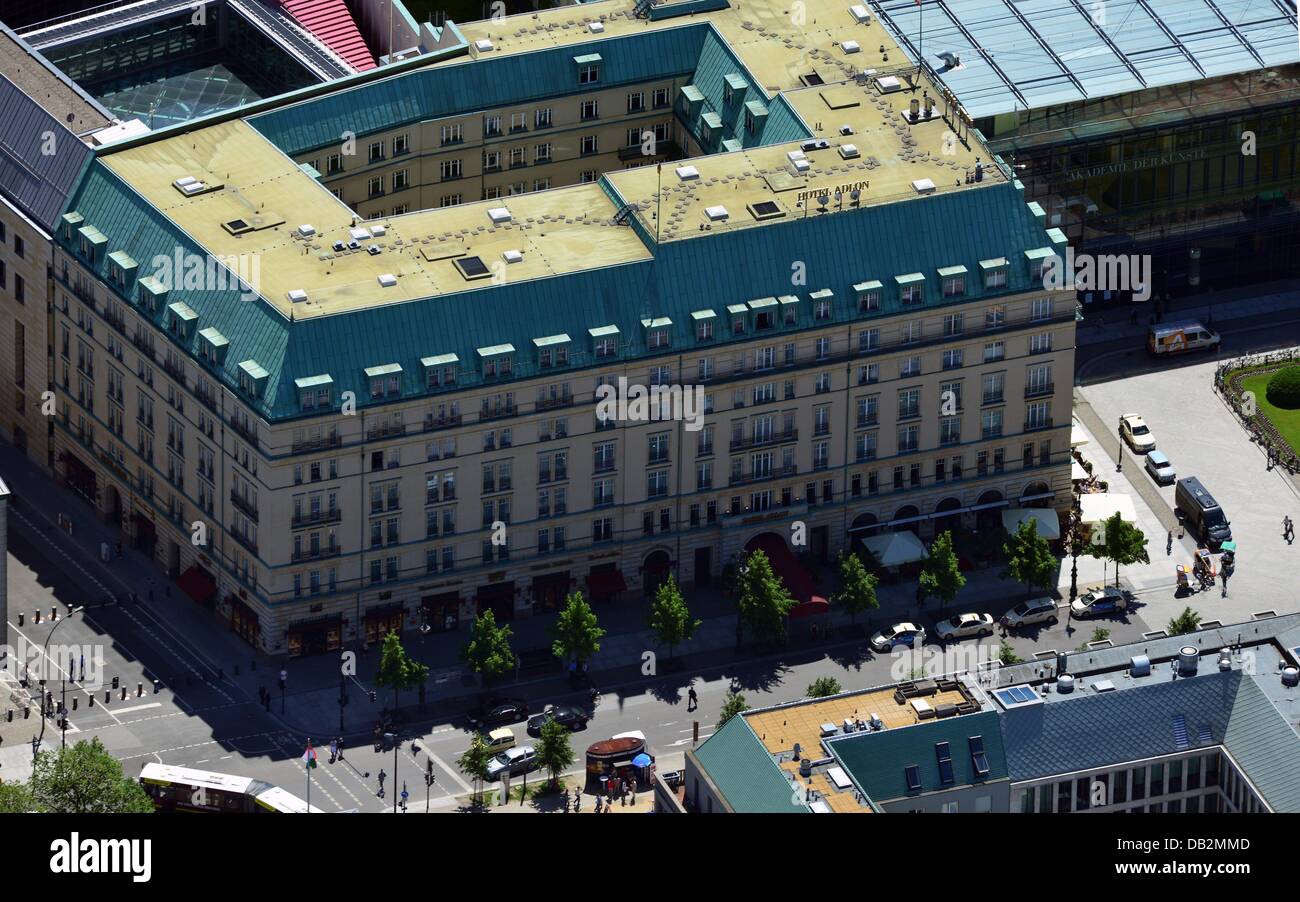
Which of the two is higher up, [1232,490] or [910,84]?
[910,84]

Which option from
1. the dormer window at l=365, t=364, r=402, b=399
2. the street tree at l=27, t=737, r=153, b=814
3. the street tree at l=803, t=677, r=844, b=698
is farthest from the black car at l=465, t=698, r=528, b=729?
the street tree at l=27, t=737, r=153, b=814

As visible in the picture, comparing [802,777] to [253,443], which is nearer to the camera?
[802,777]

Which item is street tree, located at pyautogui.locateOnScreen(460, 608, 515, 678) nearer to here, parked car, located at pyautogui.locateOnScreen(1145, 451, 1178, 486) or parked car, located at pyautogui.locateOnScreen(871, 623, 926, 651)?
parked car, located at pyautogui.locateOnScreen(871, 623, 926, 651)
